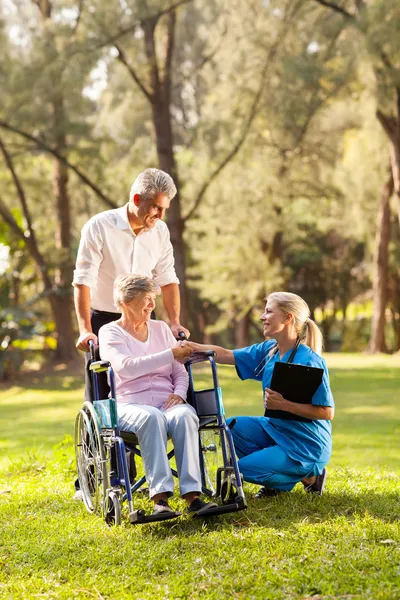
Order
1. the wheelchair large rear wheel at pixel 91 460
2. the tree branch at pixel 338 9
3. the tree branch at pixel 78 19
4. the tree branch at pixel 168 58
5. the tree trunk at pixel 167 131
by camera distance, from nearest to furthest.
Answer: the wheelchair large rear wheel at pixel 91 460 → the tree branch at pixel 78 19 → the tree branch at pixel 338 9 → the tree trunk at pixel 167 131 → the tree branch at pixel 168 58

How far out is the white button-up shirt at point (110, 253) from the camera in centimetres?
430

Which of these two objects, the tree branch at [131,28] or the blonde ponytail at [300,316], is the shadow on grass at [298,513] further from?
the tree branch at [131,28]

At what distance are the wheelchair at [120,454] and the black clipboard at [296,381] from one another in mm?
300

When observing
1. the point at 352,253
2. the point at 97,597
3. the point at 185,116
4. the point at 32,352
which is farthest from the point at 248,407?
the point at 185,116

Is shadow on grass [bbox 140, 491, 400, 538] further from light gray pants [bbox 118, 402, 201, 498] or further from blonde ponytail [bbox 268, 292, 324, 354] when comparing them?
blonde ponytail [bbox 268, 292, 324, 354]

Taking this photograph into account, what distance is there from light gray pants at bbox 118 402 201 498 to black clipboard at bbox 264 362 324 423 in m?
0.48

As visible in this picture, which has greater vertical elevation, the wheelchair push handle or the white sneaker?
the wheelchair push handle

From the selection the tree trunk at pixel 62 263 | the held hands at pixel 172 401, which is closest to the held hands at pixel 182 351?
the held hands at pixel 172 401

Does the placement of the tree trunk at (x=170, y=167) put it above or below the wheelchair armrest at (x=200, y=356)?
above

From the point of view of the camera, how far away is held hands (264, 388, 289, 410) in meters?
3.93

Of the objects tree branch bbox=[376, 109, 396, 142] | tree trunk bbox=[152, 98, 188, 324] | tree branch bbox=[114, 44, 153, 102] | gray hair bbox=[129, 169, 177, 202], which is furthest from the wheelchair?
tree branch bbox=[376, 109, 396, 142]

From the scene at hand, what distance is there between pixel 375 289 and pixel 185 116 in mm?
10389

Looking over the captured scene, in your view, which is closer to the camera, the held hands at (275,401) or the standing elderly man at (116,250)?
the held hands at (275,401)

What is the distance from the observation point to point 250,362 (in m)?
4.29
